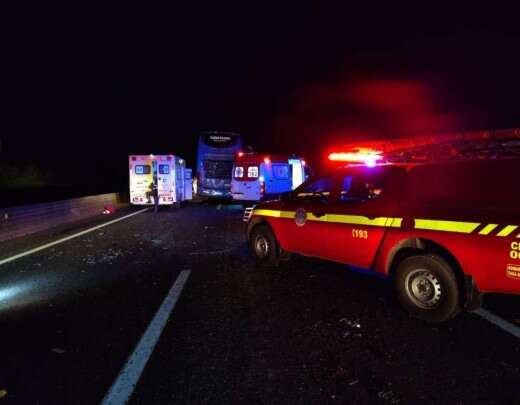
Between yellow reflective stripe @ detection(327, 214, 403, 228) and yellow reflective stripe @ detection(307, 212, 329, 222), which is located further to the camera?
yellow reflective stripe @ detection(307, 212, 329, 222)

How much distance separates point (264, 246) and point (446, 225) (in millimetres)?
3927

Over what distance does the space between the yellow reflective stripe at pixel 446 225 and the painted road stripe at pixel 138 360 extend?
3.19 meters

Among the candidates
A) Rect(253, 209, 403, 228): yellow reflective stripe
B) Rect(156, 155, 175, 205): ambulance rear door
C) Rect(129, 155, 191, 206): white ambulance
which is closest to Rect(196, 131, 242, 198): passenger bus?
Rect(129, 155, 191, 206): white ambulance

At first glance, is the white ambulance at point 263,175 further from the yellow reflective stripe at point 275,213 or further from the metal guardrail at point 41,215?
the yellow reflective stripe at point 275,213

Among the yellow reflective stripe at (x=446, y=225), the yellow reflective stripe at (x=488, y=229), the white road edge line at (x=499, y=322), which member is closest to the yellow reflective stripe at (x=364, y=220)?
the yellow reflective stripe at (x=446, y=225)

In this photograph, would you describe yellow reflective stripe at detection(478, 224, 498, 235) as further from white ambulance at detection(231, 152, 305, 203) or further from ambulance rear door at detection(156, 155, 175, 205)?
ambulance rear door at detection(156, 155, 175, 205)

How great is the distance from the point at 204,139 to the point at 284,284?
73.8 feet

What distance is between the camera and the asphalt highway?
11.9 ft

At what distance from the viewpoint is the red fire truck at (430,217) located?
474 cm

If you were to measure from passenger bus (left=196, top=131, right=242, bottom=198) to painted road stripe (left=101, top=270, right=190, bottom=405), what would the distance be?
22.0m

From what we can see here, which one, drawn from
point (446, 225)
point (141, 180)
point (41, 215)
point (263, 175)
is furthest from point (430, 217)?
point (141, 180)

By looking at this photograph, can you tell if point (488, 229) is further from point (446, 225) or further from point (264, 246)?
point (264, 246)

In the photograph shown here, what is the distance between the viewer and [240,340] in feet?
15.4

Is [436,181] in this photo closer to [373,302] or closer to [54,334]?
[373,302]
